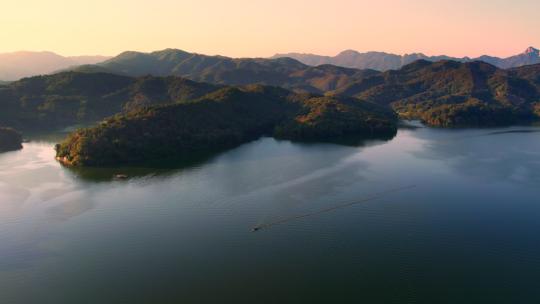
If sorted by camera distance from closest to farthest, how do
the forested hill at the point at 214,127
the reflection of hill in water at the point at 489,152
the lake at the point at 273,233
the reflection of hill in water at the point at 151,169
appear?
the lake at the point at 273,233, the reflection of hill in water at the point at 151,169, the reflection of hill in water at the point at 489,152, the forested hill at the point at 214,127

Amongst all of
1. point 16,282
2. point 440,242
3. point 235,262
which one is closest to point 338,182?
point 440,242

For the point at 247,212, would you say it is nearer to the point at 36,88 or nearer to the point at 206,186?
the point at 206,186

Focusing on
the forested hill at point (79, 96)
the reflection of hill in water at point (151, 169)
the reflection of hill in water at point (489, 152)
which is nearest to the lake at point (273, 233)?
the reflection of hill in water at point (151, 169)

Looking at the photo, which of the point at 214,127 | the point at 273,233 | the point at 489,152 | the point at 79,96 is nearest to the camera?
the point at 273,233

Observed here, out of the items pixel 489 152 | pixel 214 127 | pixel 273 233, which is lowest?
pixel 273 233

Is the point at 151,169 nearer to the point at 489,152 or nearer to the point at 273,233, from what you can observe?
the point at 273,233

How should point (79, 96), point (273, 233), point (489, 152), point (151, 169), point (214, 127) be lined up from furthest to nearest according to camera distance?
point (79, 96) < point (214, 127) < point (489, 152) < point (151, 169) < point (273, 233)

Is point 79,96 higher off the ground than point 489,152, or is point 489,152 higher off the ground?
point 79,96

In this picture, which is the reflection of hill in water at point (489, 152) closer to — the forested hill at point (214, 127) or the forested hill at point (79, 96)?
the forested hill at point (214, 127)

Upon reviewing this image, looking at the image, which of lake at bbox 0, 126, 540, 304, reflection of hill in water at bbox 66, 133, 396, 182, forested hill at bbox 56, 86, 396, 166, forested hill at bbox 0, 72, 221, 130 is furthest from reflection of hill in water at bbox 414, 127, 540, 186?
forested hill at bbox 0, 72, 221, 130

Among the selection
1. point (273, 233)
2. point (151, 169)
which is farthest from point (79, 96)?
point (273, 233)
